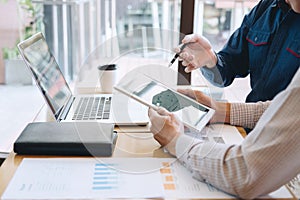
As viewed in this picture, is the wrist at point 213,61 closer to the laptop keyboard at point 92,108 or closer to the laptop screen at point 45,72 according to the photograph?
the laptop keyboard at point 92,108

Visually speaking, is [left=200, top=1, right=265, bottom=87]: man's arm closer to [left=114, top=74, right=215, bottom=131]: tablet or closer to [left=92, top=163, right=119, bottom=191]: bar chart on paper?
[left=114, top=74, right=215, bottom=131]: tablet

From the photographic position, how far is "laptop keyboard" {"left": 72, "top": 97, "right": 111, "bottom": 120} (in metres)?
1.28

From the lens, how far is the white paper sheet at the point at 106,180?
86cm

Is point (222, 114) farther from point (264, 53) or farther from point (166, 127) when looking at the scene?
point (264, 53)

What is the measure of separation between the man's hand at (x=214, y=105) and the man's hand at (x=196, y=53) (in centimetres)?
16

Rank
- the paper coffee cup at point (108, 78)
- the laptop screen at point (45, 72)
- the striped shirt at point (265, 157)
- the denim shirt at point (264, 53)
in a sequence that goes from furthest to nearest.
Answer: the paper coffee cup at point (108, 78), the denim shirt at point (264, 53), the laptop screen at point (45, 72), the striped shirt at point (265, 157)

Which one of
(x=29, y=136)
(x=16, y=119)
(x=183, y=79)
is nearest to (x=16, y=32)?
(x=16, y=119)

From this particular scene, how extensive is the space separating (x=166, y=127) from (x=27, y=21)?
1617mm

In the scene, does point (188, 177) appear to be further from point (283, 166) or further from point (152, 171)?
point (283, 166)

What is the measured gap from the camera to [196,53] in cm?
146

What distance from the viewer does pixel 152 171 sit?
96 cm

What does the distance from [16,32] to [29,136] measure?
154 centimetres

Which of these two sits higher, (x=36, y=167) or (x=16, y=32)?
(x=16, y=32)

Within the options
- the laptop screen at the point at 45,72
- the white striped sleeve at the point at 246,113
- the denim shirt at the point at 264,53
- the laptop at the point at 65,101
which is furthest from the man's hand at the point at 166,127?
the denim shirt at the point at 264,53
